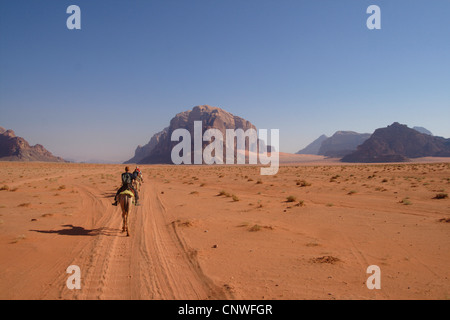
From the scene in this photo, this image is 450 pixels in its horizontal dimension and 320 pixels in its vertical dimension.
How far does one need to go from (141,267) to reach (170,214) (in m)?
6.71

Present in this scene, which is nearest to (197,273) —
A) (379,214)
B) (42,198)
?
(379,214)

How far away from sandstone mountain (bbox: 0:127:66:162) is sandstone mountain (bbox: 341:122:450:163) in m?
196

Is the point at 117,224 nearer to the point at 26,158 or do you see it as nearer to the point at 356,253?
the point at 356,253

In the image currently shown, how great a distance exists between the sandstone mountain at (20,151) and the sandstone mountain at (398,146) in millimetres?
196202

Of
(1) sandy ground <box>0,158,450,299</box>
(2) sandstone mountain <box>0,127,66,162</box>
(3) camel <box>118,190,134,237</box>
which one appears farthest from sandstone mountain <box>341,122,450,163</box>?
(2) sandstone mountain <box>0,127,66,162</box>

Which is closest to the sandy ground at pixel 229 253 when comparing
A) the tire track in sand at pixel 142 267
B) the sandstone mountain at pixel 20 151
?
the tire track in sand at pixel 142 267

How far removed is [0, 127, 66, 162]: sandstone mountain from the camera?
15768 centimetres

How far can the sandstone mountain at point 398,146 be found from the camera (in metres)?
135

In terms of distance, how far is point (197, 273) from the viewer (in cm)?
583

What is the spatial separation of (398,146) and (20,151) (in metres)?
237

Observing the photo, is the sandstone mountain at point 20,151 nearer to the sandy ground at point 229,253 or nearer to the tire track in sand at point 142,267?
the sandy ground at point 229,253

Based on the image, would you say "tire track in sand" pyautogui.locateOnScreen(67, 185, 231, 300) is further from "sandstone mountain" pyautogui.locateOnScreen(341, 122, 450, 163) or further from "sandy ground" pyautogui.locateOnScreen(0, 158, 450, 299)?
"sandstone mountain" pyautogui.locateOnScreen(341, 122, 450, 163)

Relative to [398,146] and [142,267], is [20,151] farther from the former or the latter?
[398,146]

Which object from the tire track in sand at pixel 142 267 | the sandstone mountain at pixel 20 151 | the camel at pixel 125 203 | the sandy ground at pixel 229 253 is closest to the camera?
the tire track in sand at pixel 142 267
